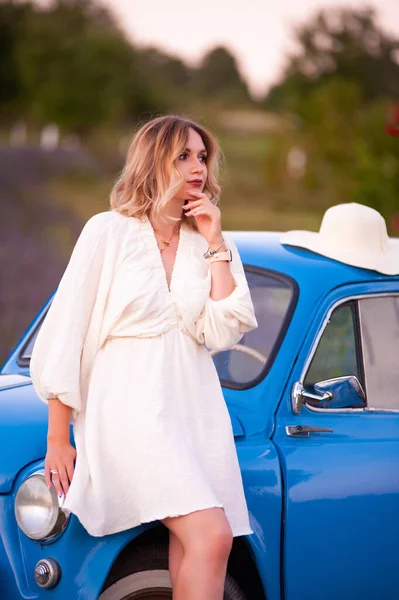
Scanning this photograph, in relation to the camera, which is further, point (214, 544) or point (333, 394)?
point (333, 394)

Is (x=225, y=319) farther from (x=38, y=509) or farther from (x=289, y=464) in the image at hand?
(x=38, y=509)

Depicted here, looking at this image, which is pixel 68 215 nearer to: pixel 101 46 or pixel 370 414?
pixel 370 414

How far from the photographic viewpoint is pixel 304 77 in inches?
1505

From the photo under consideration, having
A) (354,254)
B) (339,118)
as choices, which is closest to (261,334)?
(354,254)

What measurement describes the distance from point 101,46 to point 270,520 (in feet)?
197

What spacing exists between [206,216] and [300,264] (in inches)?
35.9

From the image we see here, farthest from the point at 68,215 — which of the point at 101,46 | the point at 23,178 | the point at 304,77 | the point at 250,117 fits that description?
the point at 250,117

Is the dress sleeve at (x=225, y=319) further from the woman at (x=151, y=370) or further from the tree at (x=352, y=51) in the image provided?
the tree at (x=352, y=51)

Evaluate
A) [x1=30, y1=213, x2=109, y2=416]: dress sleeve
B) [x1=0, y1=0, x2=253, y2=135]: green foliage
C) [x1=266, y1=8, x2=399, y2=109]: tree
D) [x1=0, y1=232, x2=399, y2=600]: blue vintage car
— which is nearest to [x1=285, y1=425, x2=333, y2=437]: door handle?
[x1=0, y1=232, x2=399, y2=600]: blue vintage car

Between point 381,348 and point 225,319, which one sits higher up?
point 225,319

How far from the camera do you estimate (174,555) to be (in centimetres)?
337

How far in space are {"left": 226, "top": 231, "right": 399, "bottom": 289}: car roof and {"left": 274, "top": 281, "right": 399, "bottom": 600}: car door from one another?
0.08m

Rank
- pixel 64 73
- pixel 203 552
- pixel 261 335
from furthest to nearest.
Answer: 1. pixel 64 73
2. pixel 261 335
3. pixel 203 552

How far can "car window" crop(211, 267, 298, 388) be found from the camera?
414 cm
